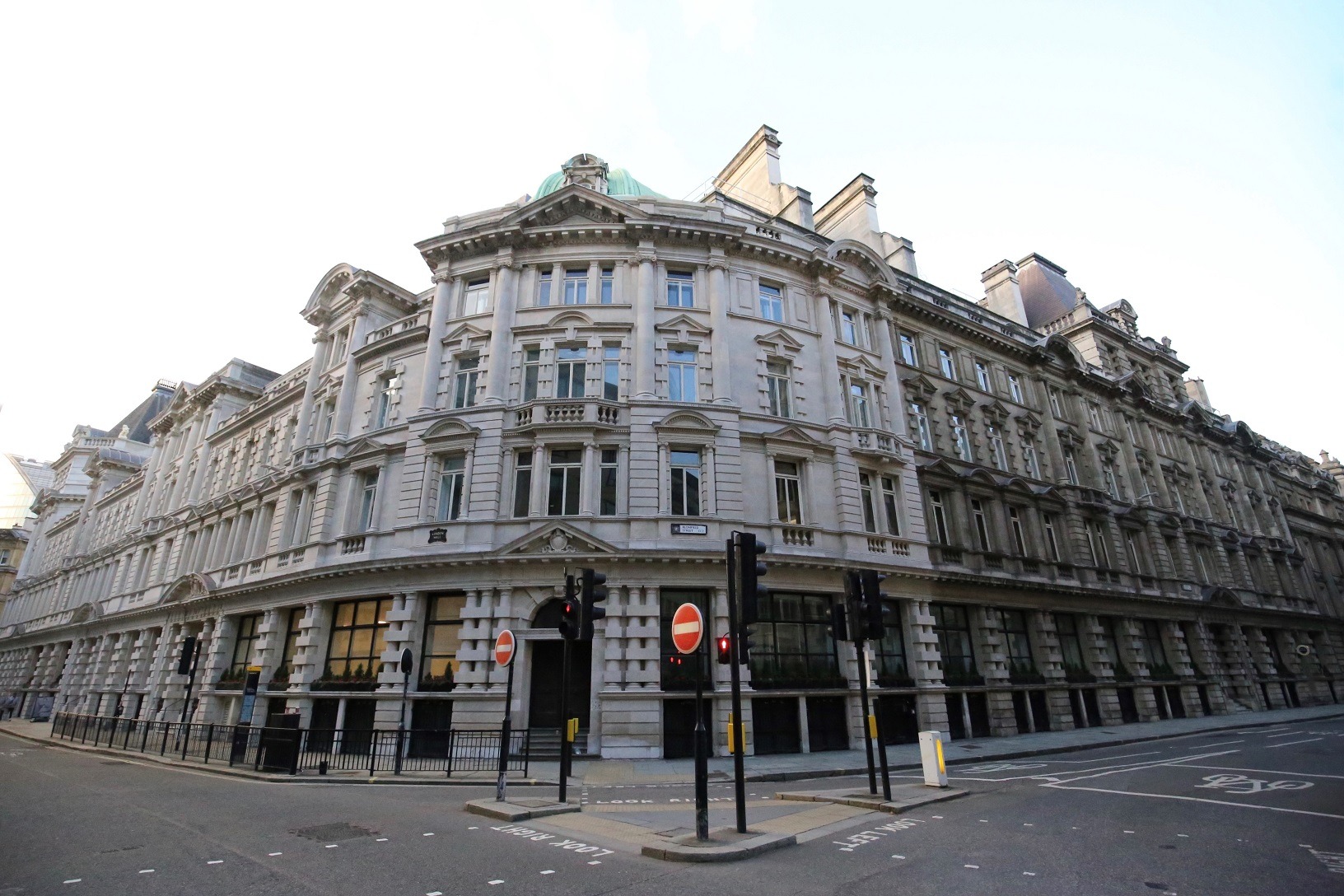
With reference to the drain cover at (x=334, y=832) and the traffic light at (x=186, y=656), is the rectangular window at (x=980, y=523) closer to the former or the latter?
the drain cover at (x=334, y=832)

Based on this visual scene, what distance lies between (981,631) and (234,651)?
1274 inches

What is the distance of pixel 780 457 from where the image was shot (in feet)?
75.5

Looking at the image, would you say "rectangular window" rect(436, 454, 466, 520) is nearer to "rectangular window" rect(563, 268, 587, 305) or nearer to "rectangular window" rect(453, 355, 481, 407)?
"rectangular window" rect(453, 355, 481, 407)

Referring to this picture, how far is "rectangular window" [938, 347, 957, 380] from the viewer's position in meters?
30.3

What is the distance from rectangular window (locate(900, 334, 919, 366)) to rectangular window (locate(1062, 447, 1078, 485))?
411 inches

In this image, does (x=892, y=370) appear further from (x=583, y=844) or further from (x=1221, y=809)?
(x=583, y=844)

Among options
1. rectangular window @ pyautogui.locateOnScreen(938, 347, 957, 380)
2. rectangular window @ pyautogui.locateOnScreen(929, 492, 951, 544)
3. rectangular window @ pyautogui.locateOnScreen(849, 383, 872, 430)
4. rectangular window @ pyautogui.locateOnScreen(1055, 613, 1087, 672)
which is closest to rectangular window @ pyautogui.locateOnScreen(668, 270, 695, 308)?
rectangular window @ pyautogui.locateOnScreen(849, 383, 872, 430)

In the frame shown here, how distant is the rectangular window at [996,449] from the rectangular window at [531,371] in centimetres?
2113

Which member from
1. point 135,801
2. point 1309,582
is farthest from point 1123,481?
point 135,801

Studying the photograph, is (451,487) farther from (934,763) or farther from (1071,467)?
(1071,467)

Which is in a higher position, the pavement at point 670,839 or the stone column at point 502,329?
the stone column at point 502,329

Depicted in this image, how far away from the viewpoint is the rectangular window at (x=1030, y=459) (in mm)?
31141

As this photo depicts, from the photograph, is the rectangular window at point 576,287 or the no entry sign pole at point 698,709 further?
the rectangular window at point 576,287

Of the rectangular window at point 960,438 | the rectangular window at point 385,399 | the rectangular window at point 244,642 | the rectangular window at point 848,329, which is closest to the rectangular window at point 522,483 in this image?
the rectangular window at point 385,399
